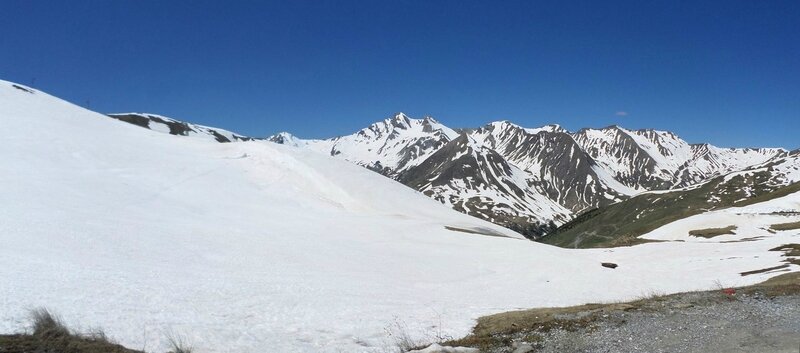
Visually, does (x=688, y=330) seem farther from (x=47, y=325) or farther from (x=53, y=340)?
(x=47, y=325)

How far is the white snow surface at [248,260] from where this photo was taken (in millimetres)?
21766

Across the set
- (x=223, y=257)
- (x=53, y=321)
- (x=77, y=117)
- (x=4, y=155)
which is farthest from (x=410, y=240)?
(x=77, y=117)

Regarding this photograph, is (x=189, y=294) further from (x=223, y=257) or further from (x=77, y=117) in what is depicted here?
(x=77, y=117)

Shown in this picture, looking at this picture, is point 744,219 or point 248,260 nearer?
point 248,260

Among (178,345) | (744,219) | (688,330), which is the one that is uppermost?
(744,219)

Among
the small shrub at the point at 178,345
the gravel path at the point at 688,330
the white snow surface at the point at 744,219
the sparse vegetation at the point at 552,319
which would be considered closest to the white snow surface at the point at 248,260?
the small shrub at the point at 178,345

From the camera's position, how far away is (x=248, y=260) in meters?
36.4

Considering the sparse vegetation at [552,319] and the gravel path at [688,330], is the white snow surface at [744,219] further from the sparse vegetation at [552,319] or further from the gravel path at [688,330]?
the gravel path at [688,330]

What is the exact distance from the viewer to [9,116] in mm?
83000

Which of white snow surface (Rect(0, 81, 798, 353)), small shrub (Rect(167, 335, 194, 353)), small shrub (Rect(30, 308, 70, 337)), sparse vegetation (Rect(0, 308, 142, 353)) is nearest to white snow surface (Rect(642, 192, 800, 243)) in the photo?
white snow surface (Rect(0, 81, 798, 353))

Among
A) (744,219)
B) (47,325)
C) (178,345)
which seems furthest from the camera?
(744,219)

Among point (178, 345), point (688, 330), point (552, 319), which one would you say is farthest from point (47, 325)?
point (688, 330)

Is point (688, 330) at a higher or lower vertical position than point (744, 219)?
lower

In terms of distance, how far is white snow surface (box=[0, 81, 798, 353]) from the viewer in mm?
21766
